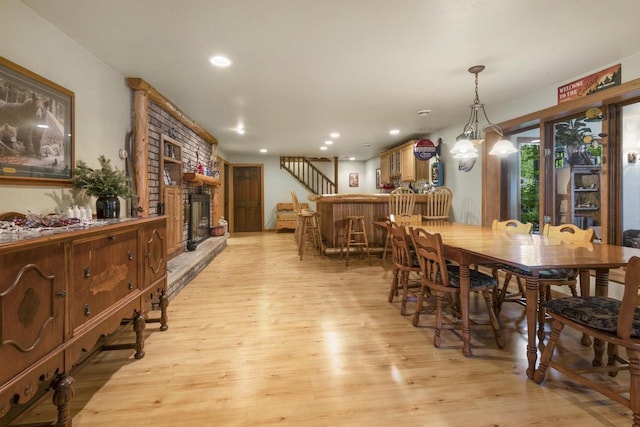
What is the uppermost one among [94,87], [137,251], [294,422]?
[94,87]

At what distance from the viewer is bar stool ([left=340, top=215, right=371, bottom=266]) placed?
467cm

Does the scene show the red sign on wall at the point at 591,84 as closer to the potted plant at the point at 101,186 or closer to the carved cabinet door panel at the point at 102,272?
the carved cabinet door panel at the point at 102,272

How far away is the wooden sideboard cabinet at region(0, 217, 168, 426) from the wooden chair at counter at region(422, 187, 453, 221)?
13.4 feet

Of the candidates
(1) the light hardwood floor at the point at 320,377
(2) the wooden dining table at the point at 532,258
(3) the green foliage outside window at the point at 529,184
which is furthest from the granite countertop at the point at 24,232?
(3) the green foliage outside window at the point at 529,184

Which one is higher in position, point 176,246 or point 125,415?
point 176,246

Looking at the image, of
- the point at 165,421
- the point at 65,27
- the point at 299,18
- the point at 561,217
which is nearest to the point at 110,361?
the point at 165,421

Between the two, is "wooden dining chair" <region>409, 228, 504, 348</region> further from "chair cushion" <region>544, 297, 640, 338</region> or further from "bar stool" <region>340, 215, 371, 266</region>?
"bar stool" <region>340, 215, 371, 266</region>

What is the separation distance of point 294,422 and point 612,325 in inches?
63.7

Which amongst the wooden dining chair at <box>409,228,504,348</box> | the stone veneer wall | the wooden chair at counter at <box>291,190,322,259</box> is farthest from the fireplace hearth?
the wooden dining chair at <box>409,228,504,348</box>

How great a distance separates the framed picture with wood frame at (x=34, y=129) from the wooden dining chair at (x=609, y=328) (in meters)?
3.33

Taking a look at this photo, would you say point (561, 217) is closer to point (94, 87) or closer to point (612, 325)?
point (612, 325)

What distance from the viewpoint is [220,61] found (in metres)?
2.71

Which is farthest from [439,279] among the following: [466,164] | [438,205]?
[466,164]

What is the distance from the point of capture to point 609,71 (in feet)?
9.13
